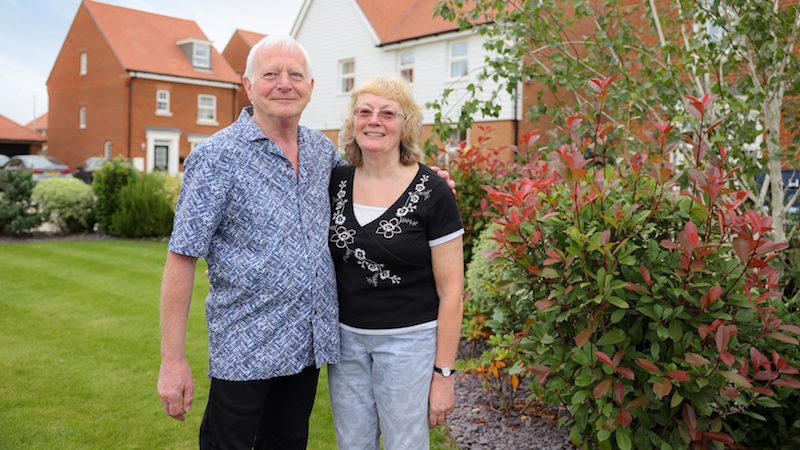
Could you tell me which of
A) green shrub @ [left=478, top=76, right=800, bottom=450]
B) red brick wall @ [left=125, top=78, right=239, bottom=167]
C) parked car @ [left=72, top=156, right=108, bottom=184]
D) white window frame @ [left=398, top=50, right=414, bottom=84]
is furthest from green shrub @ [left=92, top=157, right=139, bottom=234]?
red brick wall @ [left=125, top=78, right=239, bottom=167]

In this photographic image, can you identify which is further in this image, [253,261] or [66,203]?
[66,203]

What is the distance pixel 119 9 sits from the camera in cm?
3547

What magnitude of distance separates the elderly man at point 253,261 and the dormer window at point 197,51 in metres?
34.2

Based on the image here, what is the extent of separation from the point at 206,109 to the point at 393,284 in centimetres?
3384

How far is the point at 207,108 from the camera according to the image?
112ft

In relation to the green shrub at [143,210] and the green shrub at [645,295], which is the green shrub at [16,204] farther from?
the green shrub at [645,295]

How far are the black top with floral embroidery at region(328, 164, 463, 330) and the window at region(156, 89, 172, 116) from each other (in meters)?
32.6

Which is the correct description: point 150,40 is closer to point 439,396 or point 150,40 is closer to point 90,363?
point 90,363

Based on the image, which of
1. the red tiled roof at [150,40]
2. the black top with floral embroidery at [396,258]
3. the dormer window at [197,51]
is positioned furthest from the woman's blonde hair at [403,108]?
the dormer window at [197,51]

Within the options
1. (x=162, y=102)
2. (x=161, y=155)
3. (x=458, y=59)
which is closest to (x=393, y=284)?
(x=458, y=59)

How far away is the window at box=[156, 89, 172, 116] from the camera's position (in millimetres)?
32469

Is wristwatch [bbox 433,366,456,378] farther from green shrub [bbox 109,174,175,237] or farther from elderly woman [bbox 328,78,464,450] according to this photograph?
green shrub [bbox 109,174,175,237]

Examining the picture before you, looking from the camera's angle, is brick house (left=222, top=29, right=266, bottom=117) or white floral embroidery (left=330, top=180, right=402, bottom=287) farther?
brick house (left=222, top=29, right=266, bottom=117)

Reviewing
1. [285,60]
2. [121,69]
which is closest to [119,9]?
[121,69]
